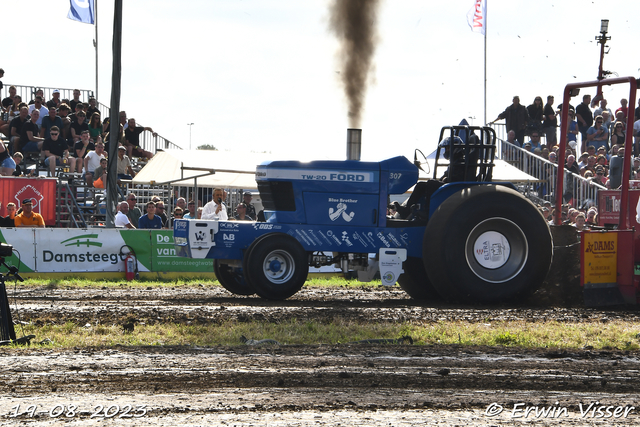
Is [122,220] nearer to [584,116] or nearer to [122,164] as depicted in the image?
[122,164]

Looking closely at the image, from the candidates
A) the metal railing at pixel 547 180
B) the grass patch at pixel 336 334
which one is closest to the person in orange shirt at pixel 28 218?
the grass patch at pixel 336 334

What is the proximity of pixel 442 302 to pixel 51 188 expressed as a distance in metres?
10.0

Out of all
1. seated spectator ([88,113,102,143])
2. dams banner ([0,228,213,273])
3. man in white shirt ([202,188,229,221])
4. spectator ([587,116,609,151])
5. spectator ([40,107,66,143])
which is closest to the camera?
man in white shirt ([202,188,229,221])

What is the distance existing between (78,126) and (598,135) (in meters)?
13.6

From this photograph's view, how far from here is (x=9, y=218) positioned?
15.0 meters

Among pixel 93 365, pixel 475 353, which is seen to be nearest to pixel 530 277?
pixel 475 353

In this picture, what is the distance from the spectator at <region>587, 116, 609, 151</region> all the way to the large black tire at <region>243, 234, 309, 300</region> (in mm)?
12831

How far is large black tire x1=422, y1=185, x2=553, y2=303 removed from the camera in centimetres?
1001

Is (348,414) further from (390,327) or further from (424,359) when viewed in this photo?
(390,327)

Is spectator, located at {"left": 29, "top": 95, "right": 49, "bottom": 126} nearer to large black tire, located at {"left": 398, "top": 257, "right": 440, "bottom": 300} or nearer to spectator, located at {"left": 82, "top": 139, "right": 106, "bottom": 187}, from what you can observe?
spectator, located at {"left": 82, "top": 139, "right": 106, "bottom": 187}

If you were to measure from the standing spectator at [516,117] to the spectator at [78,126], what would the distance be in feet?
37.4

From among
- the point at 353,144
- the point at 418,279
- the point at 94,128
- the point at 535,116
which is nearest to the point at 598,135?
the point at 535,116

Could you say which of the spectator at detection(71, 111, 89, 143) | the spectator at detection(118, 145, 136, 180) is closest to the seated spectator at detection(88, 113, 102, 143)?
the spectator at detection(71, 111, 89, 143)

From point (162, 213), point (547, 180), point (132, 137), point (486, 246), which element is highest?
point (132, 137)
